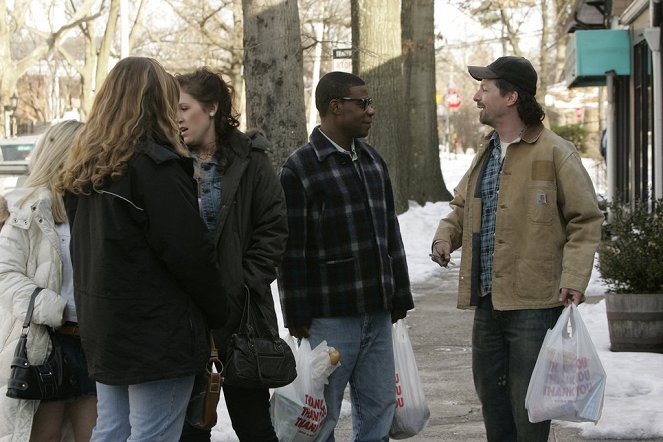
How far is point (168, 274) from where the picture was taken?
3527mm

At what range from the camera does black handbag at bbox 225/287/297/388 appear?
13.1 ft

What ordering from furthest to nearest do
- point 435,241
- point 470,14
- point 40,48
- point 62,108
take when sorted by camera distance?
point 62,108, point 40,48, point 470,14, point 435,241

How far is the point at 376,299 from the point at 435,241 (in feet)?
1.26

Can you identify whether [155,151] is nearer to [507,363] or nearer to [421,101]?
[507,363]

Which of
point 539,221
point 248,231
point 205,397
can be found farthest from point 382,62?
point 205,397

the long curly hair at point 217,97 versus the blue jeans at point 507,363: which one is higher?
the long curly hair at point 217,97

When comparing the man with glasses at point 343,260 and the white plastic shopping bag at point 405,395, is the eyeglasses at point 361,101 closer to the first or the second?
the man with glasses at point 343,260

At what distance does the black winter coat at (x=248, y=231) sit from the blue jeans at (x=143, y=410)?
1.40 ft

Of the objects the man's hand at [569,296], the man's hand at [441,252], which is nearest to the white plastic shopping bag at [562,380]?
the man's hand at [569,296]

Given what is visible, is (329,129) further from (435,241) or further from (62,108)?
(62,108)

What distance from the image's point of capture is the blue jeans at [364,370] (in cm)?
458

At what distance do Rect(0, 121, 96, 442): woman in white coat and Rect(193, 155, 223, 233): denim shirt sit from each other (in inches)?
25.4

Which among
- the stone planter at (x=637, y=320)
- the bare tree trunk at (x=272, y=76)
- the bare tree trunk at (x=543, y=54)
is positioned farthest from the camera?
the bare tree trunk at (x=543, y=54)

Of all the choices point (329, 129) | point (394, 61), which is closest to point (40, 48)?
point (394, 61)
